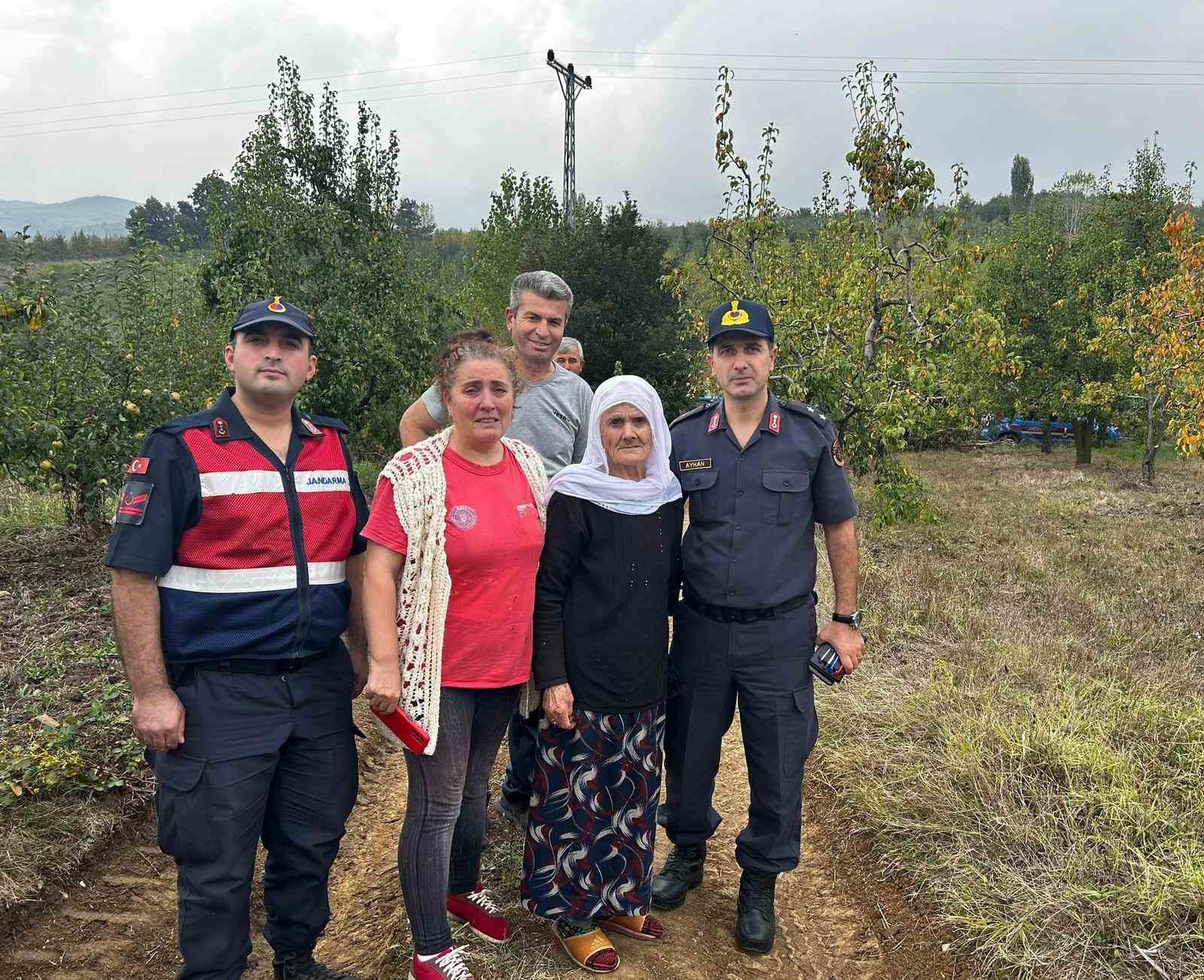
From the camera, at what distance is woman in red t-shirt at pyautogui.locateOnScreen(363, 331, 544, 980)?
2.38 metres

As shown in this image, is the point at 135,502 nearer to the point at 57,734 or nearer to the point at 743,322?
the point at 743,322

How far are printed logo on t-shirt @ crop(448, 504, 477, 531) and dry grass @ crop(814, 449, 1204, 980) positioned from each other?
2.26 meters

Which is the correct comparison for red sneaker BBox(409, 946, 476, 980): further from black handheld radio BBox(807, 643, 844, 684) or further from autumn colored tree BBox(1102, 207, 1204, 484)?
autumn colored tree BBox(1102, 207, 1204, 484)

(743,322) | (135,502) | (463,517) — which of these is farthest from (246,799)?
(743,322)

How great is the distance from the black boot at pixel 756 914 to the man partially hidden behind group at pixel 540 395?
2.88 ft

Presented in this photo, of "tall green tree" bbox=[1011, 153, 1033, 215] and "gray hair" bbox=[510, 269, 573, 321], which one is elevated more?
"tall green tree" bbox=[1011, 153, 1033, 215]

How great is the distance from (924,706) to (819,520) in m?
1.92

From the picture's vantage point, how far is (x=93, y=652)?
4949mm

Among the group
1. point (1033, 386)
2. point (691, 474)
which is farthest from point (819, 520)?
point (1033, 386)

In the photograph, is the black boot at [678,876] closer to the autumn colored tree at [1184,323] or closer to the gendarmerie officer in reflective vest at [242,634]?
the gendarmerie officer in reflective vest at [242,634]

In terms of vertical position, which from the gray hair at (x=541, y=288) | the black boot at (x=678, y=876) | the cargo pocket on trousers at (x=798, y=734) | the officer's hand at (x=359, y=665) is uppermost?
the gray hair at (x=541, y=288)

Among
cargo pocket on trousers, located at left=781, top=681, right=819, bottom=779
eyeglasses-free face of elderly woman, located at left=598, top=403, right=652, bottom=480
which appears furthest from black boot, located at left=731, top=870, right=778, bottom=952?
eyeglasses-free face of elderly woman, located at left=598, top=403, right=652, bottom=480

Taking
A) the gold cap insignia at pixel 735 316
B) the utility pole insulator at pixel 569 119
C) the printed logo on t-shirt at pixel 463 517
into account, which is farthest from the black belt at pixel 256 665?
the utility pole insulator at pixel 569 119

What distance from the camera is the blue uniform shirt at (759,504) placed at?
2.88m
